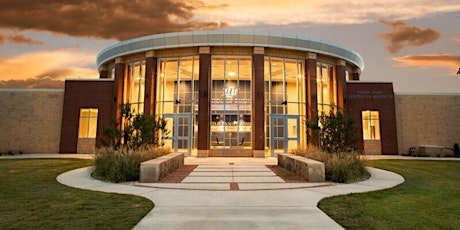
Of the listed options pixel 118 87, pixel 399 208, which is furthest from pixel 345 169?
pixel 118 87

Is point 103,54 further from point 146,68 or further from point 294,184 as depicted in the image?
point 294,184

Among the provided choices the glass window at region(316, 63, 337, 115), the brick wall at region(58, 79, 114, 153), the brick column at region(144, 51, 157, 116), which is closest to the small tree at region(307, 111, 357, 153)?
the glass window at region(316, 63, 337, 115)

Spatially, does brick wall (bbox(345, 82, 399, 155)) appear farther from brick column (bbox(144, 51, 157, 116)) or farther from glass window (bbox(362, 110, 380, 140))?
brick column (bbox(144, 51, 157, 116))

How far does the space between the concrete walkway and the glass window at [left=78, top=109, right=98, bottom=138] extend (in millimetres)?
15629

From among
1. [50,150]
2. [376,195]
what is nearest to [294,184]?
[376,195]

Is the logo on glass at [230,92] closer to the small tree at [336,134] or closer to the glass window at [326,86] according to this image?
the glass window at [326,86]

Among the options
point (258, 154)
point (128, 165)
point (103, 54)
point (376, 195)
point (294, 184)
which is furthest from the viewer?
point (103, 54)

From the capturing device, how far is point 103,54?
86.4 ft

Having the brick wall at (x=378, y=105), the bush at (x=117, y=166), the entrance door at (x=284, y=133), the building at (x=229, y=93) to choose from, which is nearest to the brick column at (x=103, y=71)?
the building at (x=229, y=93)

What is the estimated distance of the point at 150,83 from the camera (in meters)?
22.5

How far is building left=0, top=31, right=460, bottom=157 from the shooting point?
21.5 m

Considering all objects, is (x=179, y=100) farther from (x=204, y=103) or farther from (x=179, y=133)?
(x=179, y=133)

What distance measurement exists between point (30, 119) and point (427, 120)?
119ft

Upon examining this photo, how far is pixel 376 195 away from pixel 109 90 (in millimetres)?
23456
